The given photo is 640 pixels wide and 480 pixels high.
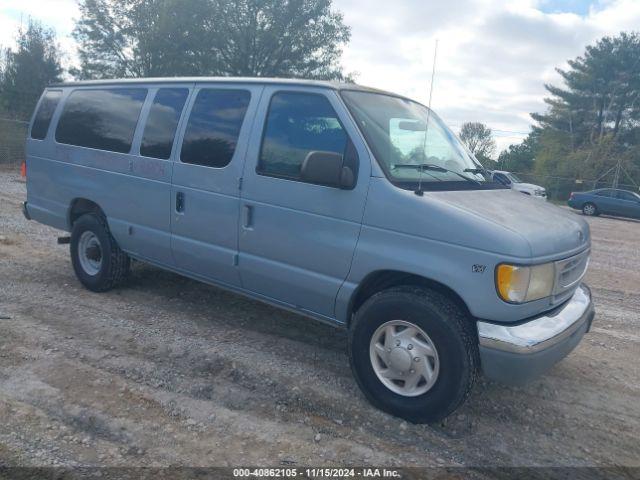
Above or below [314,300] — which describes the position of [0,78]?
above

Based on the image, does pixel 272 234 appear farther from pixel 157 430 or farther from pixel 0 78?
pixel 0 78

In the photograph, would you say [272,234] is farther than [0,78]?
No

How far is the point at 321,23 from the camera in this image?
116 ft

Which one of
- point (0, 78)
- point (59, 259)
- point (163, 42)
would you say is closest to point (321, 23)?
point (163, 42)

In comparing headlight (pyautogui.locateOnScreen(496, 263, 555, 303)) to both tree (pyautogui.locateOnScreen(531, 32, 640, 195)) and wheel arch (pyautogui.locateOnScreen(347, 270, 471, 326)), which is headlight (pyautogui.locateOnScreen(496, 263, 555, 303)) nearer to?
wheel arch (pyautogui.locateOnScreen(347, 270, 471, 326))

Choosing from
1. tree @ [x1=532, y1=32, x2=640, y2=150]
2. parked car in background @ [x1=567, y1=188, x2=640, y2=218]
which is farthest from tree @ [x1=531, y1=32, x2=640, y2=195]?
parked car in background @ [x1=567, y1=188, x2=640, y2=218]

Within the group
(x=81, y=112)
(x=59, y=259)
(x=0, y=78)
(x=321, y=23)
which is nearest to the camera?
(x=81, y=112)

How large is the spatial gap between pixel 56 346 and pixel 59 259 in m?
2.99

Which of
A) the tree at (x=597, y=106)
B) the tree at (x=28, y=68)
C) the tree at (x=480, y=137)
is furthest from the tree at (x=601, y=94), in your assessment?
the tree at (x=28, y=68)

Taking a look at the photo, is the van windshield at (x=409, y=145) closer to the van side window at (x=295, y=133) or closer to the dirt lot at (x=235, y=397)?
the van side window at (x=295, y=133)

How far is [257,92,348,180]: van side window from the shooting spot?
3893 mm

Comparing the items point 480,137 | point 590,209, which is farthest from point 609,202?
point 480,137

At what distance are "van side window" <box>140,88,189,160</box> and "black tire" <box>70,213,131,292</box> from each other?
107 cm

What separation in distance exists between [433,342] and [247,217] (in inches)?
70.0
